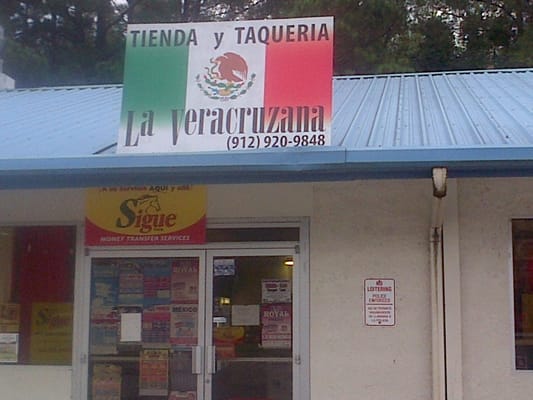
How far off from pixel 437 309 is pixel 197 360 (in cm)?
237

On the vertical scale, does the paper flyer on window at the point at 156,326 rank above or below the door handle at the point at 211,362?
above

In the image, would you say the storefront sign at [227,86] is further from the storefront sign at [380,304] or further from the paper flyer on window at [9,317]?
the paper flyer on window at [9,317]

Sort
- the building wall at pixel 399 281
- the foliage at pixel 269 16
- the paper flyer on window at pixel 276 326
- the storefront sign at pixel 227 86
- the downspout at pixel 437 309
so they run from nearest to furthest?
1. the storefront sign at pixel 227 86
2. the downspout at pixel 437 309
3. the building wall at pixel 399 281
4. the paper flyer on window at pixel 276 326
5. the foliage at pixel 269 16

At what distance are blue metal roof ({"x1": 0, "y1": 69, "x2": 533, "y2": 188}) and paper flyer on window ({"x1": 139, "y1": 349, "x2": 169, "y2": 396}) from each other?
2045 mm

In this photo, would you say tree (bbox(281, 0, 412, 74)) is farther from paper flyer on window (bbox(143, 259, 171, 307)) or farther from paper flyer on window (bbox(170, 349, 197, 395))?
paper flyer on window (bbox(170, 349, 197, 395))

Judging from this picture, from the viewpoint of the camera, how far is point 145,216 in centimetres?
867

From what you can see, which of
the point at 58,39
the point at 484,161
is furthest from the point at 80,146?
the point at 58,39

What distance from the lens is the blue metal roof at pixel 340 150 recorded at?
695 cm

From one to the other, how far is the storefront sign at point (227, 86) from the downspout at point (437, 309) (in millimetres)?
1495

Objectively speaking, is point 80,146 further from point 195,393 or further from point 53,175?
point 195,393

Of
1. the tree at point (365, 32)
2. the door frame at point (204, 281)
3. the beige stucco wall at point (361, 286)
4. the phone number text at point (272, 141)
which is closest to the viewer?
the phone number text at point (272, 141)

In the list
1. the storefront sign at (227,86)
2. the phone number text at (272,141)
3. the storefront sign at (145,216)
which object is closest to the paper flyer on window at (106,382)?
the storefront sign at (145,216)

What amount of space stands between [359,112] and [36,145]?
3.51 meters

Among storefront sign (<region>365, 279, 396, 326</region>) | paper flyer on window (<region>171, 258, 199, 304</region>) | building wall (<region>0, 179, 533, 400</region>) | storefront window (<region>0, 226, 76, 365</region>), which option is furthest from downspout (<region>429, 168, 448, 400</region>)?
storefront window (<region>0, 226, 76, 365</region>)
